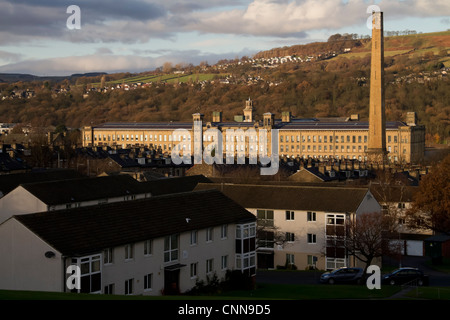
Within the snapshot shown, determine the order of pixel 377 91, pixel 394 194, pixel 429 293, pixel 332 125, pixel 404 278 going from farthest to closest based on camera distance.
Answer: pixel 332 125
pixel 377 91
pixel 394 194
pixel 404 278
pixel 429 293

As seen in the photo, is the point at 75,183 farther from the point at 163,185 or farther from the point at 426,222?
the point at 426,222

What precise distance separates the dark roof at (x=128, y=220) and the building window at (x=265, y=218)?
1243 centimetres

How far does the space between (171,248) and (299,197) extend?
1939cm

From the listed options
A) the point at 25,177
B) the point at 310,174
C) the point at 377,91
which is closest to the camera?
the point at 25,177

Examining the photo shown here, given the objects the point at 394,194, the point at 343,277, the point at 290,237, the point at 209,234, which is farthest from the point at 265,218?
the point at 394,194

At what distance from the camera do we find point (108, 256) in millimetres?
30125

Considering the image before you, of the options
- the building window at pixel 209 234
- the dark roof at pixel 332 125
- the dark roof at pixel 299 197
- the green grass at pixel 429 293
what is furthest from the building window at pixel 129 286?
the dark roof at pixel 332 125

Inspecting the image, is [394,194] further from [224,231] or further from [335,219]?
[224,231]

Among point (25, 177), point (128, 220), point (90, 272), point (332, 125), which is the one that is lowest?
point (90, 272)

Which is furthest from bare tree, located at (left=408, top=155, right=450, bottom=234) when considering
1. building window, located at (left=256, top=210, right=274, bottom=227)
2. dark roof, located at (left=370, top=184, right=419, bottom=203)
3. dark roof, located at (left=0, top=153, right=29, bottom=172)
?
dark roof, located at (left=0, top=153, right=29, bottom=172)

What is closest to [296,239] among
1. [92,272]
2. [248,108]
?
[92,272]

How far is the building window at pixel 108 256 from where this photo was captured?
29953mm

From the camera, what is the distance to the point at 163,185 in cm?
5944

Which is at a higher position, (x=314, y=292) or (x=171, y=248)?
(x=171, y=248)
